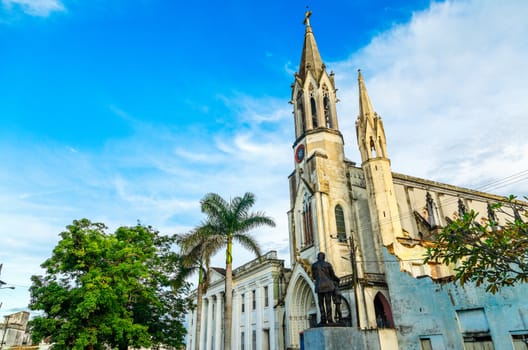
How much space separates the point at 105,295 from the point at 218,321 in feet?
85.3

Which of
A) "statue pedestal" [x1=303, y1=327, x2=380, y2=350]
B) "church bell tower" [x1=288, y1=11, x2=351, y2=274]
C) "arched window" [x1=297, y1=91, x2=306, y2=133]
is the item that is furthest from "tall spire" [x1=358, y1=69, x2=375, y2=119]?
"statue pedestal" [x1=303, y1=327, x2=380, y2=350]

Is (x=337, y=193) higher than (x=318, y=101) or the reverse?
the reverse

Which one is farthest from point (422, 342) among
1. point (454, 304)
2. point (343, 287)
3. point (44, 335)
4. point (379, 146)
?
point (44, 335)

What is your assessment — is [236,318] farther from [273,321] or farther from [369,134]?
[369,134]

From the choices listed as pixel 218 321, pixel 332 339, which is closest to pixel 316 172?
pixel 332 339

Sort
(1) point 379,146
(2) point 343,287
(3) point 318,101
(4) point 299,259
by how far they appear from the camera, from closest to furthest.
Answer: (2) point 343,287
(4) point 299,259
(1) point 379,146
(3) point 318,101

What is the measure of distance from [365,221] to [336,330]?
19915 mm

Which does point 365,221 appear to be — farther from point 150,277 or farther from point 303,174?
point 150,277

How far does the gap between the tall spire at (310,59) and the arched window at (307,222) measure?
1313cm

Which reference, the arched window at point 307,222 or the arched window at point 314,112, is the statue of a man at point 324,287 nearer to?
the arched window at point 307,222

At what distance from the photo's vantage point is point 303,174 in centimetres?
3338

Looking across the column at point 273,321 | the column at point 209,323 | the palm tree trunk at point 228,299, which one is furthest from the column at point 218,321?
the palm tree trunk at point 228,299

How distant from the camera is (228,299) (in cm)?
2030

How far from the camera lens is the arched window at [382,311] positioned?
80.8ft
